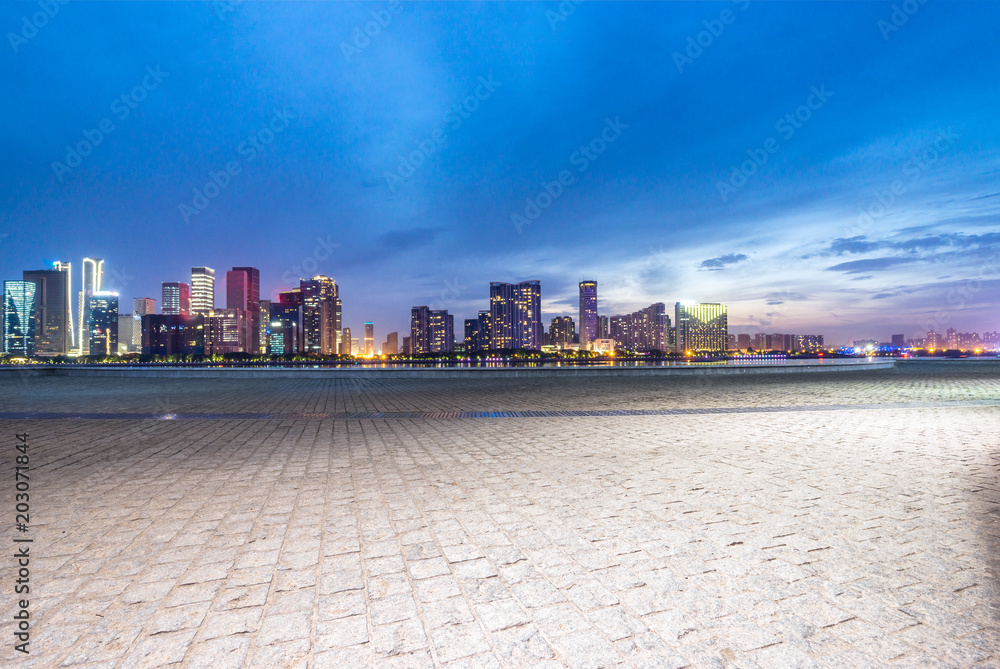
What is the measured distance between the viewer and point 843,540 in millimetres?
3490

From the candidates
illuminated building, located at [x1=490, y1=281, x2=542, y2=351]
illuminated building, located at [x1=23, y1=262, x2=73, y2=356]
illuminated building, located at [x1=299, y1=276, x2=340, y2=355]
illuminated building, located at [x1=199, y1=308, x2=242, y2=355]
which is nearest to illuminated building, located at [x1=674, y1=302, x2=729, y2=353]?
illuminated building, located at [x1=490, y1=281, x2=542, y2=351]

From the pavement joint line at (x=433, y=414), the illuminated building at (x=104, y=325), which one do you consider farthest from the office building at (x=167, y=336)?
the pavement joint line at (x=433, y=414)

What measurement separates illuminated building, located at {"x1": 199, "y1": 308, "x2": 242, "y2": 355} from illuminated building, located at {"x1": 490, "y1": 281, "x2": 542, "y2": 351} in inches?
3760

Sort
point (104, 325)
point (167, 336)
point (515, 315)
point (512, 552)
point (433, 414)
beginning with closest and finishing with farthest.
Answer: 1. point (512, 552)
2. point (433, 414)
3. point (167, 336)
4. point (104, 325)
5. point (515, 315)

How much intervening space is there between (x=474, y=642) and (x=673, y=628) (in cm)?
102

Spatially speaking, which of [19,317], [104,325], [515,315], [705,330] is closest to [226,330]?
[104,325]

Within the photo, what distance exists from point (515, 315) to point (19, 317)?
15655 centimetres

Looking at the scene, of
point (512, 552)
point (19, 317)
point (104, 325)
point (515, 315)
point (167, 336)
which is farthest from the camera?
point (515, 315)

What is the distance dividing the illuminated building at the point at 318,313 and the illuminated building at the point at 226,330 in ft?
91.2

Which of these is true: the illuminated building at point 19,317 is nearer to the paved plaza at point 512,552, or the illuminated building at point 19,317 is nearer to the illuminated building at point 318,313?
the illuminated building at point 318,313

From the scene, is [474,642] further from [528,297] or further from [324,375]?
[528,297]

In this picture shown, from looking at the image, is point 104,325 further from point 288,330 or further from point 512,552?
point 512,552

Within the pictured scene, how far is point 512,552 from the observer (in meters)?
3.30

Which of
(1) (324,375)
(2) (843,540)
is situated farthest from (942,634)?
(1) (324,375)
